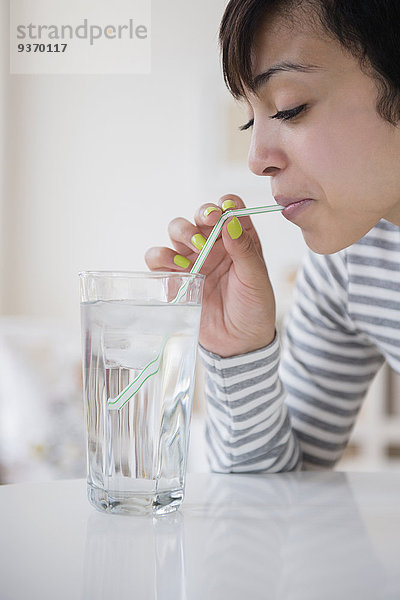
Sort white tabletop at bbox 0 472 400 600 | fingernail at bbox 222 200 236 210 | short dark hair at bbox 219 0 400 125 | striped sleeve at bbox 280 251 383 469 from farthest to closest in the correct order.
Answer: striped sleeve at bbox 280 251 383 469 → fingernail at bbox 222 200 236 210 → short dark hair at bbox 219 0 400 125 → white tabletop at bbox 0 472 400 600

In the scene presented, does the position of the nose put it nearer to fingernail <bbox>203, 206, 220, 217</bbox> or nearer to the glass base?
fingernail <bbox>203, 206, 220, 217</bbox>

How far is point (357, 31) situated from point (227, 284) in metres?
0.29

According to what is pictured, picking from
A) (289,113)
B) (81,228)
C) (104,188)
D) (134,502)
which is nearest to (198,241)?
(289,113)

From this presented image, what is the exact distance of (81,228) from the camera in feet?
7.22

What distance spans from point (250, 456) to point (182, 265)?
0.21 m

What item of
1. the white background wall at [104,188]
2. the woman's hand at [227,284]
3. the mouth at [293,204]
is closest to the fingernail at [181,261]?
the woman's hand at [227,284]

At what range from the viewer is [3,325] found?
224cm

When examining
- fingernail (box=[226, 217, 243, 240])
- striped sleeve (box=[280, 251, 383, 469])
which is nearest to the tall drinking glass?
fingernail (box=[226, 217, 243, 240])

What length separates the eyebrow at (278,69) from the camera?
0.61 m

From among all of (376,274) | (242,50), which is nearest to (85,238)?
(376,274)

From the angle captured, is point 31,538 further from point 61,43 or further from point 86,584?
point 61,43

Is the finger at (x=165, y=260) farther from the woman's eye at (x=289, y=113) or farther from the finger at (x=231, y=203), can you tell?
the woman's eye at (x=289, y=113)

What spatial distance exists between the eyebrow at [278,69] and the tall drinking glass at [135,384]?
0.21 metres

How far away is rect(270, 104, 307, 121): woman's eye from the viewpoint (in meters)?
0.62
